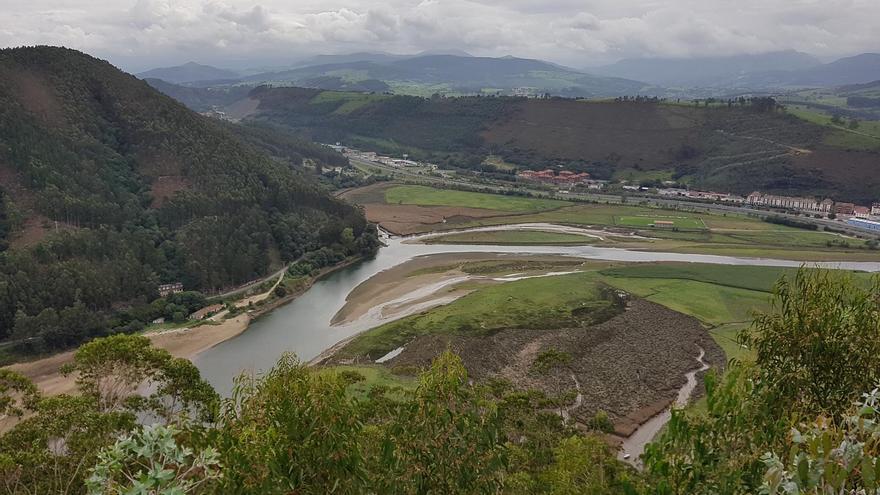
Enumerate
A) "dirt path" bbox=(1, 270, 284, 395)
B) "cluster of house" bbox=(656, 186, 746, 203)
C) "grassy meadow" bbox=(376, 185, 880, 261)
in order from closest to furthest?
1. "dirt path" bbox=(1, 270, 284, 395)
2. "grassy meadow" bbox=(376, 185, 880, 261)
3. "cluster of house" bbox=(656, 186, 746, 203)

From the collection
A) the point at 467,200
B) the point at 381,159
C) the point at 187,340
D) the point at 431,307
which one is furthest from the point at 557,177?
the point at 187,340

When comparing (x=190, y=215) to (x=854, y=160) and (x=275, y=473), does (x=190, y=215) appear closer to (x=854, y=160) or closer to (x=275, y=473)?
(x=275, y=473)

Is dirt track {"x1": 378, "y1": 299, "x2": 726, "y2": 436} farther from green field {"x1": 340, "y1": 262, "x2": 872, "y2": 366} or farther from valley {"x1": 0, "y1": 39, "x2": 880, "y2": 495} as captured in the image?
green field {"x1": 340, "y1": 262, "x2": 872, "y2": 366}

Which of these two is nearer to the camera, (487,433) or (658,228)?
(487,433)

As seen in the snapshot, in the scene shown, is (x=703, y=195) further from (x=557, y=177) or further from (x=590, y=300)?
(x=590, y=300)

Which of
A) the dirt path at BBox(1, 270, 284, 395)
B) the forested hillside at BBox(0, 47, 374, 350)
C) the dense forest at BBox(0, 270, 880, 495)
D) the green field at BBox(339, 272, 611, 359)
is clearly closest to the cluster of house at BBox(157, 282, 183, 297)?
the forested hillside at BBox(0, 47, 374, 350)

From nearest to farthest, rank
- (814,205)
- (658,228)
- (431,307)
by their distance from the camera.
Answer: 1. (431,307)
2. (658,228)
3. (814,205)

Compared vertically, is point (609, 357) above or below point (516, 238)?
below
